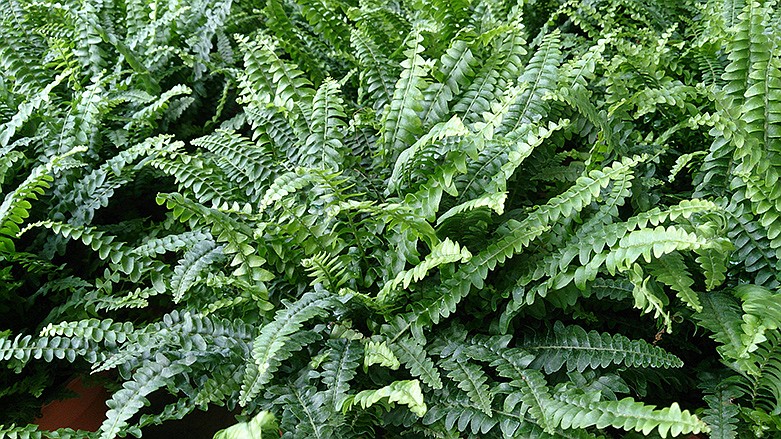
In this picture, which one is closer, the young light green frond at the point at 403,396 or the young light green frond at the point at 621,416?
the young light green frond at the point at 621,416

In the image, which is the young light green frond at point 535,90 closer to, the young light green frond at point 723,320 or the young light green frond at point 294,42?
the young light green frond at point 723,320

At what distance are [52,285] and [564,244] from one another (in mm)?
1451

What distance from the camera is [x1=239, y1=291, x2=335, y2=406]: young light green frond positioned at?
1.41 m

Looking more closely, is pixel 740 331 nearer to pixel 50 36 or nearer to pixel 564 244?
pixel 564 244

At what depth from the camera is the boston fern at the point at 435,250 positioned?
1447mm

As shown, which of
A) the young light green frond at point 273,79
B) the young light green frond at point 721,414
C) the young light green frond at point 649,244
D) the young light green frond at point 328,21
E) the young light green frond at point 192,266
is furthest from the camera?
the young light green frond at point 328,21

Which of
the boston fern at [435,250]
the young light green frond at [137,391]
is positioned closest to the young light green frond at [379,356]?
the boston fern at [435,250]

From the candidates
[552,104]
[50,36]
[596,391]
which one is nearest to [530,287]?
[596,391]

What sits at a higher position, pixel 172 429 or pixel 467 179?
pixel 467 179

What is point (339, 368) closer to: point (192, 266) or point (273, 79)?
point (192, 266)

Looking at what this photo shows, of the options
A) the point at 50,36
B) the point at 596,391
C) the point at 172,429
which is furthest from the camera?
the point at 50,36

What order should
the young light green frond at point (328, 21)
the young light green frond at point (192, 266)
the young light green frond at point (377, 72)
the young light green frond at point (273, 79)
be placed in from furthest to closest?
1. the young light green frond at point (328, 21)
2. the young light green frond at point (377, 72)
3. the young light green frond at point (273, 79)
4. the young light green frond at point (192, 266)

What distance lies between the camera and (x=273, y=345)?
141 centimetres

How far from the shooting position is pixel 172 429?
2.20m
